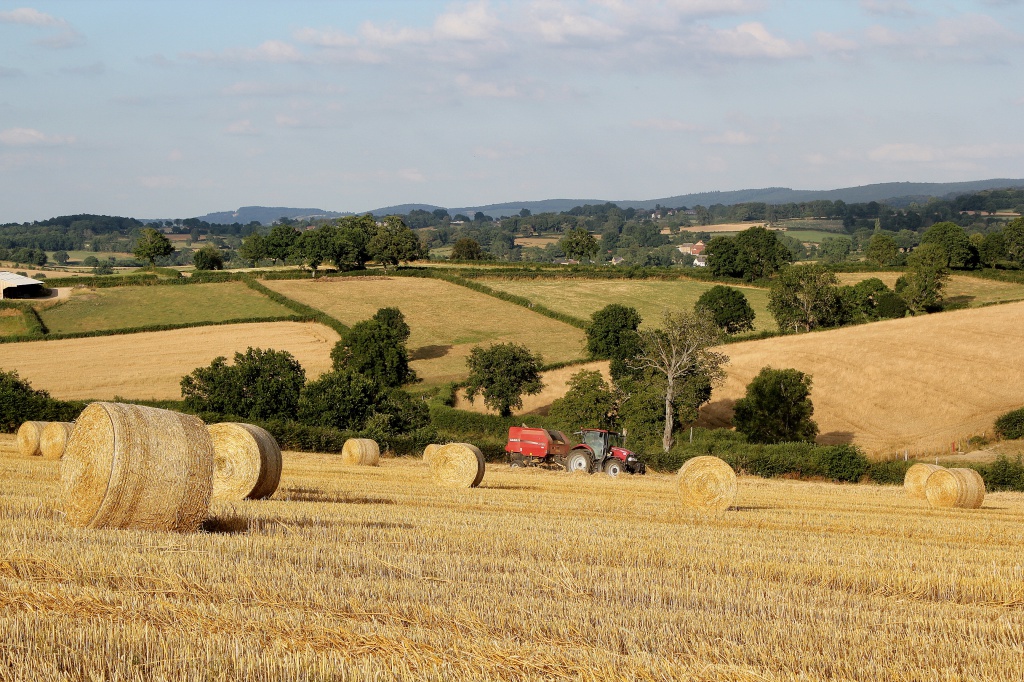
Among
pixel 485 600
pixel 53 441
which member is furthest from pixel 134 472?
pixel 53 441

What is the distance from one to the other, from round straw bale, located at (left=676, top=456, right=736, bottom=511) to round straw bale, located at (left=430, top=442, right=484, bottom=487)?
546cm

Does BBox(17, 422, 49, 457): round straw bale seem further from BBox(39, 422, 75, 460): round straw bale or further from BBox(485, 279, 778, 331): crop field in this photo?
BBox(485, 279, 778, 331): crop field

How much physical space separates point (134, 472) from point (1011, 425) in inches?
1685

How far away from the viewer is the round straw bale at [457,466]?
2353 centimetres

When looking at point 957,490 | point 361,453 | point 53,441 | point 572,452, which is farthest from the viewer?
point 572,452

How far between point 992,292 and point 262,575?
89.2 m

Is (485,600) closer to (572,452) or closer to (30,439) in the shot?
(30,439)

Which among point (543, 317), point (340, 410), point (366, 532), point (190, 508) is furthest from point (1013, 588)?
point (543, 317)

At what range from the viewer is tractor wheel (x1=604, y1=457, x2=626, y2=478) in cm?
3272

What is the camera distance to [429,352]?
2702 inches

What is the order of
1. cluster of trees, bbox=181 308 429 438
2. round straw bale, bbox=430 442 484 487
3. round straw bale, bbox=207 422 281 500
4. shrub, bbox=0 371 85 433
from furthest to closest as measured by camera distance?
cluster of trees, bbox=181 308 429 438, shrub, bbox=0 371 85 433, round straw bale, bbox=430 442 484 487, round straw bale, bbox=207 422 281 500

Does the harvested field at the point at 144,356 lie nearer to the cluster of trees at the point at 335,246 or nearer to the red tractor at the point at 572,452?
Answer: the red tractor at the point at 572,452

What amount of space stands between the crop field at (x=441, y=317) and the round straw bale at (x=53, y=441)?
32693 mm

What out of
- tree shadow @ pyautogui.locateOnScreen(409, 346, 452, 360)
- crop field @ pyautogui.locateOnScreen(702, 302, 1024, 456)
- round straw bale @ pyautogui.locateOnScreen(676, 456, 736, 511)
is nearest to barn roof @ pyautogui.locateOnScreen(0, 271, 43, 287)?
tree shadow @ pyautogui.locateOnScreen(409, 346, 452, 360)
